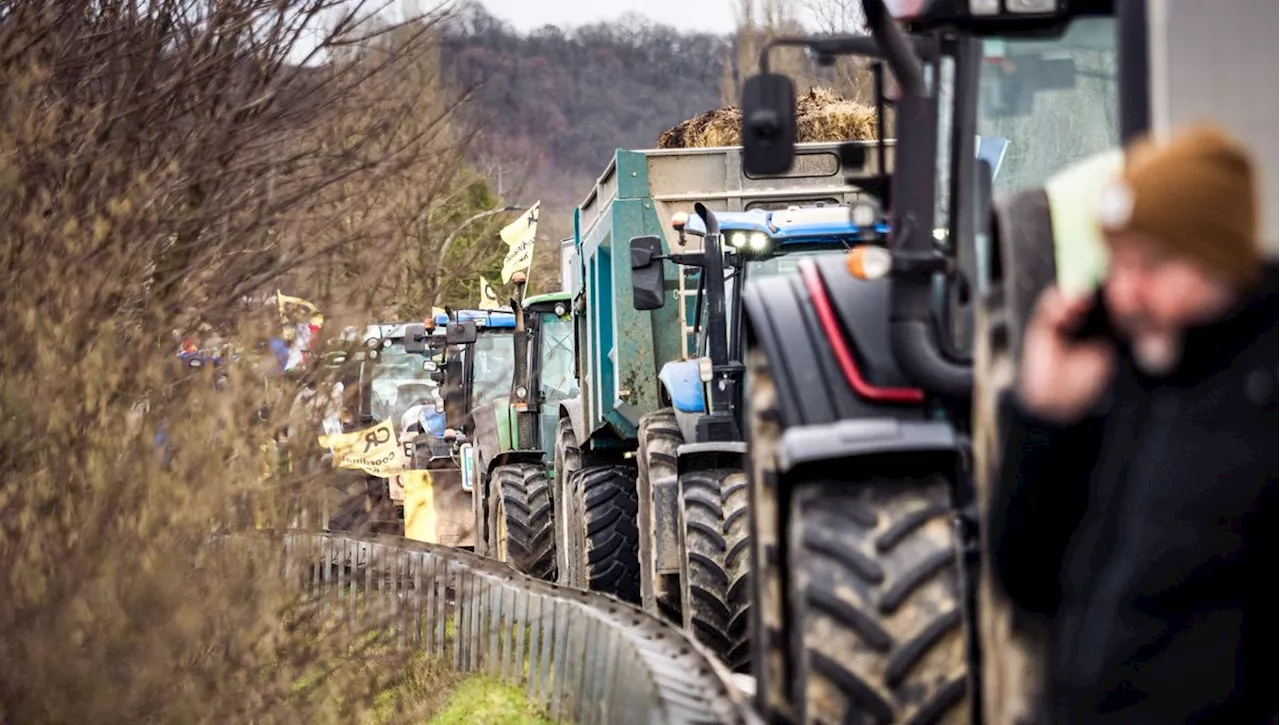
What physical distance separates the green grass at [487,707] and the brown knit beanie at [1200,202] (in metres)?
7.41

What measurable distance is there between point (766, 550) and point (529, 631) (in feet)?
17.4

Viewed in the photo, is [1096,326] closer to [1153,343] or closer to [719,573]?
[1153,343]

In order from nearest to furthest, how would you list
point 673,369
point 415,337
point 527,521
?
1. point 673,369
2. point 527,521
3. point 415,337

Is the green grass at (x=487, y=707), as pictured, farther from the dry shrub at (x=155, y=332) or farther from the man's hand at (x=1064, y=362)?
the man's hand at (x=1064, y=362)

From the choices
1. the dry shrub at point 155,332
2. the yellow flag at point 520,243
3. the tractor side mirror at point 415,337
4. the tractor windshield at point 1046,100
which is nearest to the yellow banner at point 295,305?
the dry shrub at point 155,332

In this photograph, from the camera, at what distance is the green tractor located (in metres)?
16.8

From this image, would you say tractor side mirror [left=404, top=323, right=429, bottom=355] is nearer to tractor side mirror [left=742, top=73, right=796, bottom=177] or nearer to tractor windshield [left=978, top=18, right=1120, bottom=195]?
tractor side mirror [left=742, top=73, right=796, bottom=177]

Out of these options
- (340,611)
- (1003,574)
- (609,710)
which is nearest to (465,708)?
(609,710)

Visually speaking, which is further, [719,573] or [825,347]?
[719,573]

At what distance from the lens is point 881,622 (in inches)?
183

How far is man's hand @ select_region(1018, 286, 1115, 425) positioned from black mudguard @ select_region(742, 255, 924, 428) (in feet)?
5.99

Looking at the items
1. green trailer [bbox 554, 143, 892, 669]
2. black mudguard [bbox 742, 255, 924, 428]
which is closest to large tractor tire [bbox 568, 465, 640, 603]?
green trailer [bbox 554, 143, 892, 669]

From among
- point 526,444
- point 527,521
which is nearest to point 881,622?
point 527,521

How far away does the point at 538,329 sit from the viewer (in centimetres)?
1827
